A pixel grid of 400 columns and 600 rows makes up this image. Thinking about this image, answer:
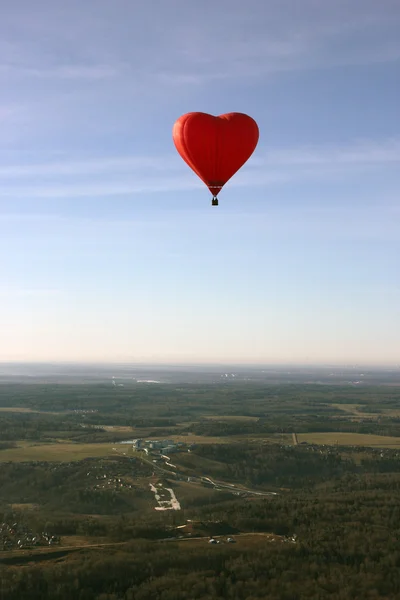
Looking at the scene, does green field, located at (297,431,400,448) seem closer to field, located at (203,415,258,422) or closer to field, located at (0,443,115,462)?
field, located at (203,415,258,422)

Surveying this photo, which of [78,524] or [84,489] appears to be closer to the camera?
[78,524]

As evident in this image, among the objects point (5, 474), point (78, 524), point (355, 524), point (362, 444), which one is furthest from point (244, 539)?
point (362, 444)

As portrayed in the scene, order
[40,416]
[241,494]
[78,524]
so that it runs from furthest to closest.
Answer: [40,416], [241,494], [78,524]

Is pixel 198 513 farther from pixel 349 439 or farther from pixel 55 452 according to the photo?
pixel 349 439

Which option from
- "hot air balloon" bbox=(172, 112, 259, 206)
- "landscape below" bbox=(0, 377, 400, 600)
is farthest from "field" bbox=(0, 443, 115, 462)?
"hot air balloon" bbox=(172, 112, 259, 206)

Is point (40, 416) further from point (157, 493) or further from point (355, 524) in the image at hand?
point (355, 524)
